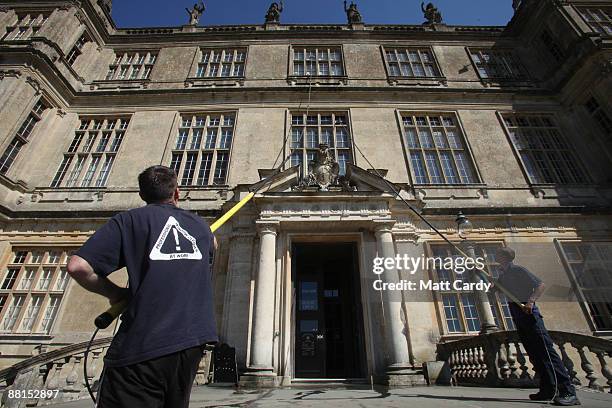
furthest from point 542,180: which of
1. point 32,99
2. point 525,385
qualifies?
point 32,99

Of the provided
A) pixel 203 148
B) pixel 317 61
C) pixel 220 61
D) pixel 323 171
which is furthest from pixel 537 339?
pixel 220 61

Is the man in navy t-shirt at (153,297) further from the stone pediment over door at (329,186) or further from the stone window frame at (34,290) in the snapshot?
the stone window frame at (34,290)

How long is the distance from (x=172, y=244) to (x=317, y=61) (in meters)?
15.1

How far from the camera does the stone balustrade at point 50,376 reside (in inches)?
196

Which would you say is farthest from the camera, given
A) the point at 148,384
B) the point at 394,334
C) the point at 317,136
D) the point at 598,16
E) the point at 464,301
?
the point at 598,16

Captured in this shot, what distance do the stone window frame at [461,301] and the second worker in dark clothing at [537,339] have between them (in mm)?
4472

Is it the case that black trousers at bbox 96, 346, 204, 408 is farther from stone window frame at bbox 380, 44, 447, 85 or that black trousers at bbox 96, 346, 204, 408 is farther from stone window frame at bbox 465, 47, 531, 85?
stone window frame at bbox 465, 47, 531, 85

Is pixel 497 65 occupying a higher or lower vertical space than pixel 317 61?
lower

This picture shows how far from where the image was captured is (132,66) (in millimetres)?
15008

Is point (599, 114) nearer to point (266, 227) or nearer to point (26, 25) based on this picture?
point (266, 227)

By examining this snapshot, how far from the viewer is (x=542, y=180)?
11117mm

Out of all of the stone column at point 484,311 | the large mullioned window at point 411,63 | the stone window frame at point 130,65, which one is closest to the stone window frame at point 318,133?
the large mullioned window at point 411,63

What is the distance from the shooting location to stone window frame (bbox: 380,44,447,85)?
13.9 metres

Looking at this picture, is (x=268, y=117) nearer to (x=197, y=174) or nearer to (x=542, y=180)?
(x=197, y=174)
